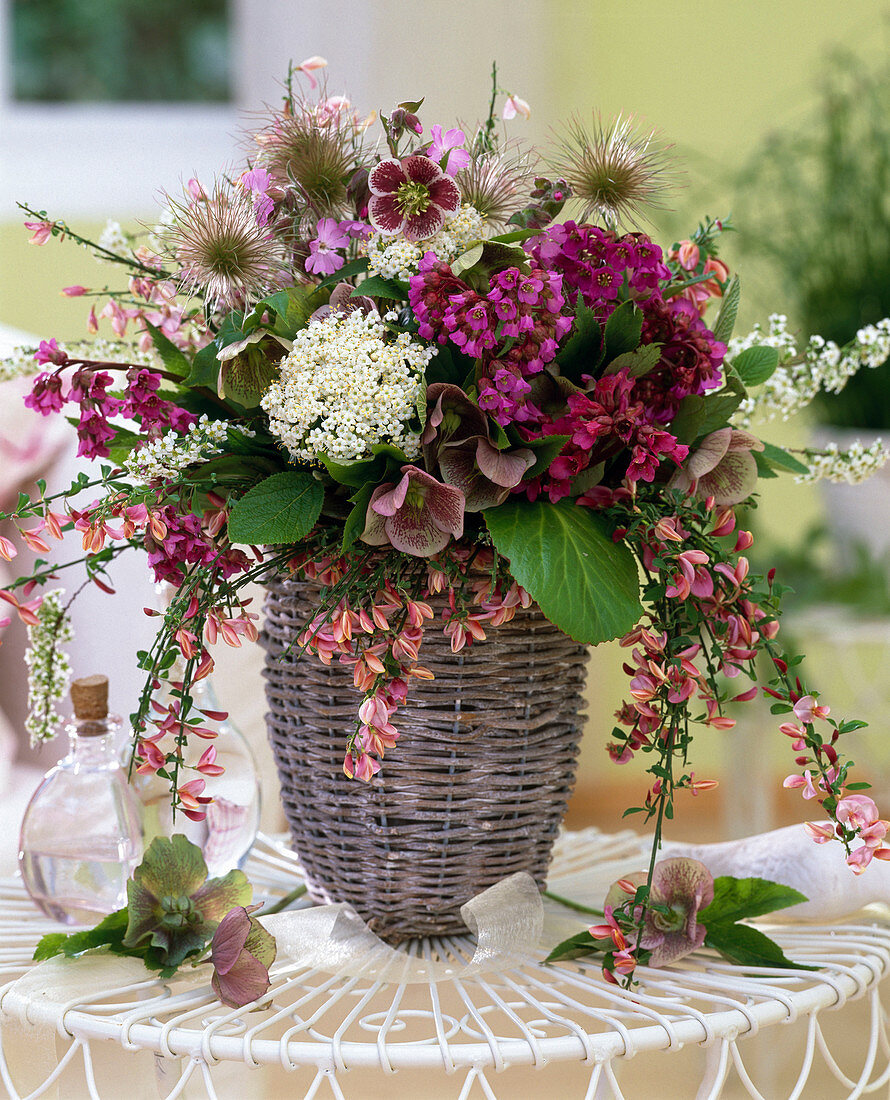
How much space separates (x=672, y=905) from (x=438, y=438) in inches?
11.5

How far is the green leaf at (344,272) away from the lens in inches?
24.7

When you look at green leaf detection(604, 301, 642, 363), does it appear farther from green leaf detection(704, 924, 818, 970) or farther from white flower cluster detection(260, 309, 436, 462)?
green leaf detection(704, 924, 818, 970)

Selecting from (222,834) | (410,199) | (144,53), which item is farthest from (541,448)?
(144,53)

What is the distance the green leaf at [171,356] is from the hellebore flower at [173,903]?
0.26 m

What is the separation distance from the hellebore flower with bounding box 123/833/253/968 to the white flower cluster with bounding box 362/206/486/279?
0.33m

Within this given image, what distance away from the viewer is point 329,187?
2.08 feet

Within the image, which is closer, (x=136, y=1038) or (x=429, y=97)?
(x=136, y=1038)

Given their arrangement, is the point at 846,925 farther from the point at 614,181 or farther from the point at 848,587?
the point at 848,587

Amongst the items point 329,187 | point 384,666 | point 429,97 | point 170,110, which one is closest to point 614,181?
point 329,187

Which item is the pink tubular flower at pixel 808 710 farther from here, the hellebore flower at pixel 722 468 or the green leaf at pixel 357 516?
the green leaf at pixel 357 516

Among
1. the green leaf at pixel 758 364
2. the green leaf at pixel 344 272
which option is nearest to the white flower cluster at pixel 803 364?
the green leaf at pixel 758 364

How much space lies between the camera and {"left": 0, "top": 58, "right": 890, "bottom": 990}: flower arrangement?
0.57 metres

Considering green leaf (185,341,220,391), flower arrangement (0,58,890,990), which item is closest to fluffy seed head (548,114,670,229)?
flower arrangement (0,58,890,990)

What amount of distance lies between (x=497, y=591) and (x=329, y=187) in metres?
0.23
